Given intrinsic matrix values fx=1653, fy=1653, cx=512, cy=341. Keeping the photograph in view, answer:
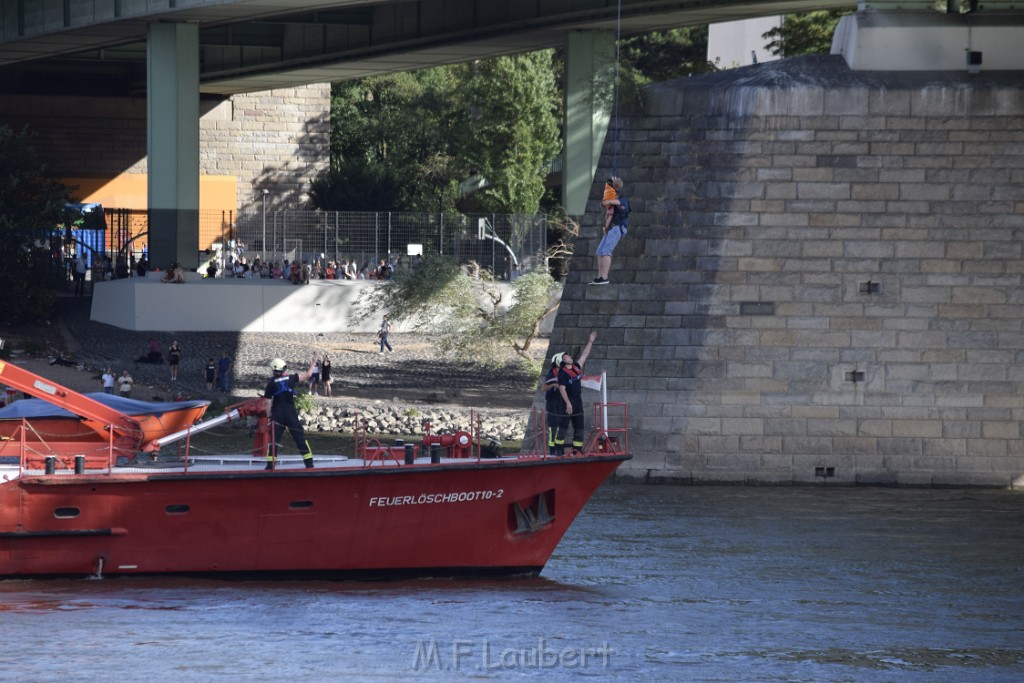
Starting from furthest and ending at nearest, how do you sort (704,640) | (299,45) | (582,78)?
(299,45), (582,78), (704,640)

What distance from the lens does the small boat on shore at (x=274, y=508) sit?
18234mm

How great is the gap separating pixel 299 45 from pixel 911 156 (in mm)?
27192

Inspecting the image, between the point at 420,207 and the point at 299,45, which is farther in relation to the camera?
the point at 420,207

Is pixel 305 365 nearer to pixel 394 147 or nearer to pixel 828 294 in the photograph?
pixel 828 294

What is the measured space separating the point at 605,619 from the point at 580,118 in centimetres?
2969

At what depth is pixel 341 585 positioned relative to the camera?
18.9 meters

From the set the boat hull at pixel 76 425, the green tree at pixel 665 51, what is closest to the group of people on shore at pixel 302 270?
the green tree at pixel 665 51

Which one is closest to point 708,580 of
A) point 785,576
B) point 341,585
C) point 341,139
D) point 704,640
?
point 785,576

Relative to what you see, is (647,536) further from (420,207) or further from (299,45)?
(420,207)

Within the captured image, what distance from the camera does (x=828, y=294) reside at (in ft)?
89.2

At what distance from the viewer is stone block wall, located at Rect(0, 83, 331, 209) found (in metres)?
59.7

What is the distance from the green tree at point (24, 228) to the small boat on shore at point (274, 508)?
25.9 metres

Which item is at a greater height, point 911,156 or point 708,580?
point 911,156

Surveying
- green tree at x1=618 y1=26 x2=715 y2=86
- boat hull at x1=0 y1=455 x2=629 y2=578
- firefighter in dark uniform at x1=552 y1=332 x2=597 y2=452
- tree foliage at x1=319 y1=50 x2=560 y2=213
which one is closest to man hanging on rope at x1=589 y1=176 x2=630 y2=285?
firefighter in dark uniform at x1=552 y1=332 x2=597 y2=452
